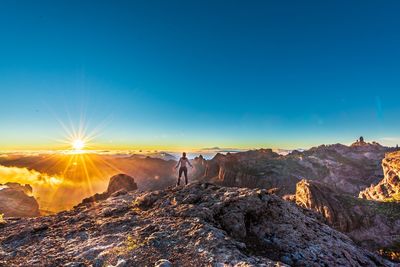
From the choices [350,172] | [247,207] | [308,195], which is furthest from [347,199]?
[350,172]

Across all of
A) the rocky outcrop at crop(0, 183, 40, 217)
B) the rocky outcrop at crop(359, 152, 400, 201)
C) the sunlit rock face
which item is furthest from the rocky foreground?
the rocky outcrop at crop(0, 183, 40, 217)

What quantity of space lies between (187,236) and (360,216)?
3814 centimetres

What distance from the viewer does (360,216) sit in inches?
1474

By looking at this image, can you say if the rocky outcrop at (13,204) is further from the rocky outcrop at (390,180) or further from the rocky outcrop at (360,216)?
the rocky outcrop at (390,180)

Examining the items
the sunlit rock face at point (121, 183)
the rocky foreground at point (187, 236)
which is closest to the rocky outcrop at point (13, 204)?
the sunlit rock face at point (121, 183)

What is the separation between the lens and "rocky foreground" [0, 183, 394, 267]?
8977mm

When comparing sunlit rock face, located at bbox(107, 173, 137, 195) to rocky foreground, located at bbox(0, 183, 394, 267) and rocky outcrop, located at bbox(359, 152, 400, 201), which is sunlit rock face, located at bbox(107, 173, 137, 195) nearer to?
rocky foreground, located at bbox(0, 183, 394, 267)

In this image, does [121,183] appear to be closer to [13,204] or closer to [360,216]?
[13,204]

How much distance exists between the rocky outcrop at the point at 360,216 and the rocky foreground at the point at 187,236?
24.4 m

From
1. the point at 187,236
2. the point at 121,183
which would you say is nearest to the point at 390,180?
the point at 187,236

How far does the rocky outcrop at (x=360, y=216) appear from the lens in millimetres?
33062

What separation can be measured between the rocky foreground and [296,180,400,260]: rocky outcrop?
24.4m

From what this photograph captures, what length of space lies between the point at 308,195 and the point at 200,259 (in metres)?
41.7

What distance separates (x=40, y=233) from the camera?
40.6ft
